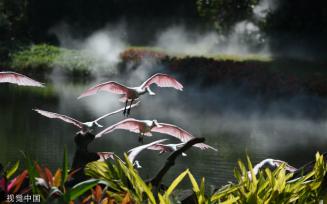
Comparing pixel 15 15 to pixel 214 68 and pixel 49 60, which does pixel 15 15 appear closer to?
pixel 49 60

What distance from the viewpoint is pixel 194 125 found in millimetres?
10852

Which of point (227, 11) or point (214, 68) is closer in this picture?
point (214, 68)

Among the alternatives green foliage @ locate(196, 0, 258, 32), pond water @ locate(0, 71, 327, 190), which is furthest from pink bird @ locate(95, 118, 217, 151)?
green foliage @ locate(196, 0, 258, 32)

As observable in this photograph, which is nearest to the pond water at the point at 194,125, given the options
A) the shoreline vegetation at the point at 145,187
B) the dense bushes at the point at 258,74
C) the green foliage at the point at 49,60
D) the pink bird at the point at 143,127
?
the dense bushes at the point at 258,74

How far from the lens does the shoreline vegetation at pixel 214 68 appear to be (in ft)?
48.0

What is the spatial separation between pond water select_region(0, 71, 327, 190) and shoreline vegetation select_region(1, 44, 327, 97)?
290 millimetres

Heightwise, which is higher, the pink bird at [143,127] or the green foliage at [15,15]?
the green foliage at [15,15]

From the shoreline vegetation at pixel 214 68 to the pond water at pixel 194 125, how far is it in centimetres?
29

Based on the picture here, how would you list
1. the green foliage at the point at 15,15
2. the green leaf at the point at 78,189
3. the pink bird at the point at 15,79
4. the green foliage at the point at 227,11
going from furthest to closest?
the green foliage at the point at 15,15
the green foliage at the point at 227,11
the pink bird at the point at 15,79
the green leaf at the point at 78,189

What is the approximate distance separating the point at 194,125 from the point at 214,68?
220 inches

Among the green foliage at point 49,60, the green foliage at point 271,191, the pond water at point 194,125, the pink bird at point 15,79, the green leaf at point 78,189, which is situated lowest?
the pond water at point 194,125

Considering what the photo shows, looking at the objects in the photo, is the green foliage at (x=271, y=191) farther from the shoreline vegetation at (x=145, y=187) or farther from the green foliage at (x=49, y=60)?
the green foliage at (x=49, y=60)

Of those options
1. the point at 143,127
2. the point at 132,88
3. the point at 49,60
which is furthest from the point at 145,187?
the point at 49,60

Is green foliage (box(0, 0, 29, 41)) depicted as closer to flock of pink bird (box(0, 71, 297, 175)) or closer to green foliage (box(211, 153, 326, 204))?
flock of pink bird (box(0, 71, 297, 175))
